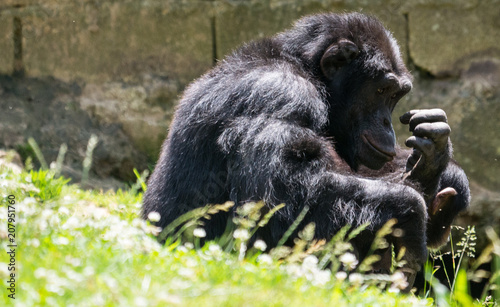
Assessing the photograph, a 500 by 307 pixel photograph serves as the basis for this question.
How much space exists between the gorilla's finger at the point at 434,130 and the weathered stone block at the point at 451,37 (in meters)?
3.20

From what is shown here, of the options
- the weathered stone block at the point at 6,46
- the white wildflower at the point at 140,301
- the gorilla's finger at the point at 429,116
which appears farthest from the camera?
the weathered stone block at the point at 6,46

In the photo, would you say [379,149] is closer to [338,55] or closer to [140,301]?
[338,55]

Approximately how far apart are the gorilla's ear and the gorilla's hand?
69 cm

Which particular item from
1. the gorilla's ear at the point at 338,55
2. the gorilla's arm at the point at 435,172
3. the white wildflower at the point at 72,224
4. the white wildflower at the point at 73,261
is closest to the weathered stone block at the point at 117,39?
the gorilla's ear at the point at 338,55

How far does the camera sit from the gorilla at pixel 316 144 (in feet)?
14.8

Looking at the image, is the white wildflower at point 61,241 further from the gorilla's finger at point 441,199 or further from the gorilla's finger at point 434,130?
the gorilla's finger at point 441,199

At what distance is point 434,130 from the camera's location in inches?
196

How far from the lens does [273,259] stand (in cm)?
336

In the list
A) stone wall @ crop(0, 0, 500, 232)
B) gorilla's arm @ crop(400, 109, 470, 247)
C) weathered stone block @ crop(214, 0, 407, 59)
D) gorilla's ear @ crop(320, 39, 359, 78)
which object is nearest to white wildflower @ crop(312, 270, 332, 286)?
gorilla's arm @ crop(400, 109, 470, 247)

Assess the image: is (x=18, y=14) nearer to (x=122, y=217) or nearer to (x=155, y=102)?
(x=155, y=102)

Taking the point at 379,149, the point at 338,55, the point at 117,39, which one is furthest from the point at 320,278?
the point at 117,39

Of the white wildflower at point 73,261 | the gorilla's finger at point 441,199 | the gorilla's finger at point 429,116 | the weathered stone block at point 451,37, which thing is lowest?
the gorilla's finger at point 441,199

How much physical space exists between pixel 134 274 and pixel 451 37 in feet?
21.0

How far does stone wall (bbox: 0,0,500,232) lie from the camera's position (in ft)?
26.3
